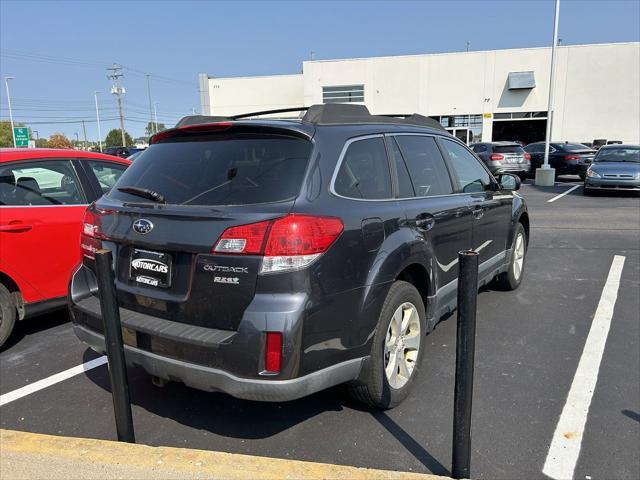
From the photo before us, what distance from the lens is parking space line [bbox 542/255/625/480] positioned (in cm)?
268

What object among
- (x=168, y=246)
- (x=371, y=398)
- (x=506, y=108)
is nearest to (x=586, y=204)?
(x=371, y=398)

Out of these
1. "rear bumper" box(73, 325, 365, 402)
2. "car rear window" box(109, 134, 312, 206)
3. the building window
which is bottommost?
"rear bumper" box(73, 325, 365, 402)

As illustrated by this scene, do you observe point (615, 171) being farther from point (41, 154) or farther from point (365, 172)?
point (41, 154)

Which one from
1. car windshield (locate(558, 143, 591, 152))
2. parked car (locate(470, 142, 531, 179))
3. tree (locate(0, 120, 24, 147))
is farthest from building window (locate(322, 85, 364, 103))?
tree (locate(0, 120, 24, 147))

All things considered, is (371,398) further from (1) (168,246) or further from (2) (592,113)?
(2) (592,113)

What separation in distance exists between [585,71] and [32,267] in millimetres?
36813

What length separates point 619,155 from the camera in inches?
615

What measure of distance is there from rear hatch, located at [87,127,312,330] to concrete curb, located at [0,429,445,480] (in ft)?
2.20

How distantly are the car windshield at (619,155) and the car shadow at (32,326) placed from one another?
15604 millimetres

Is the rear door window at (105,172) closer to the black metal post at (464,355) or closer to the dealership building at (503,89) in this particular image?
the black metal post at (464,355)

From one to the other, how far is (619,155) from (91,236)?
16466 millimetres

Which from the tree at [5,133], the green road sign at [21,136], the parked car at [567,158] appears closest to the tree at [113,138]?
the tree at [5,133]

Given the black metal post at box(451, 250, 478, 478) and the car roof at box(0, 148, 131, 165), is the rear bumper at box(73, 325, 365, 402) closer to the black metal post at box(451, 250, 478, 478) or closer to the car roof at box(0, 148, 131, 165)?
the black metal post at box(451, 250, 478, 478)

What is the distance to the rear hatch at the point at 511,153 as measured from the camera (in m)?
19.1
